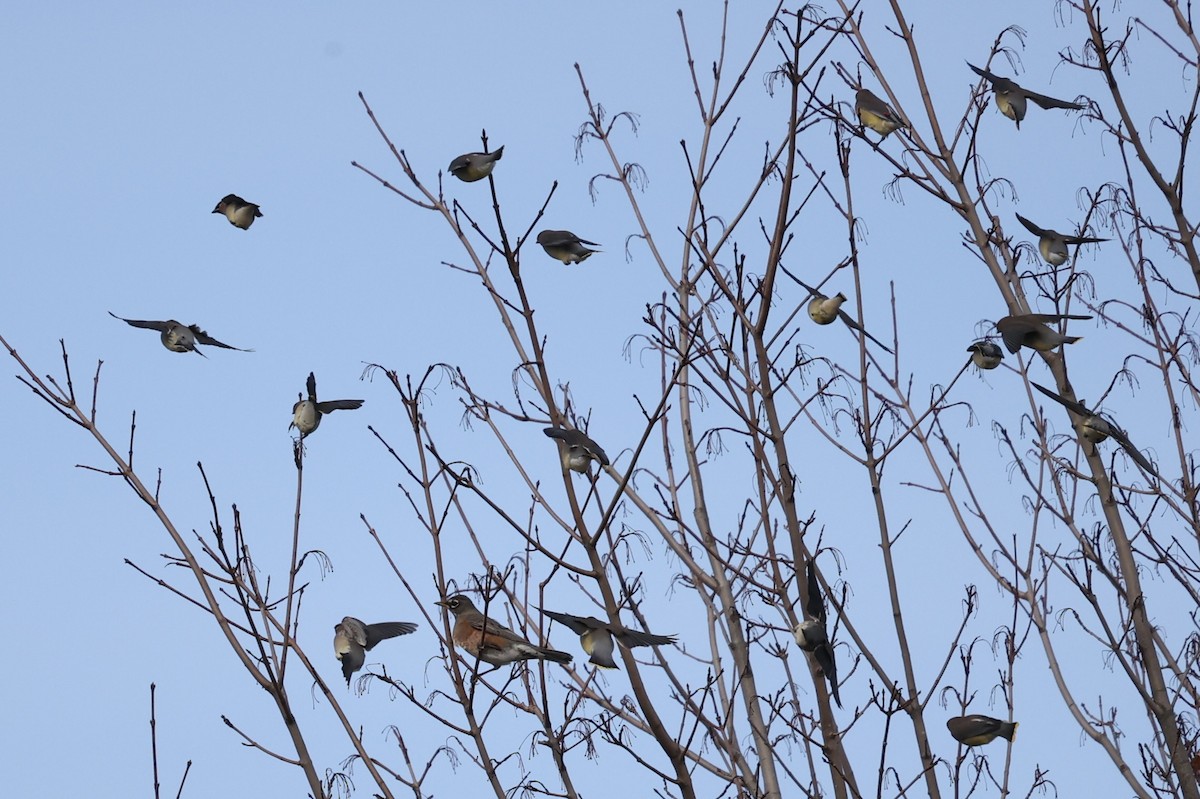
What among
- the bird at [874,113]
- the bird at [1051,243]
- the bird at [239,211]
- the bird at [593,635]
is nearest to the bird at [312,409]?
the bird at [593,635]

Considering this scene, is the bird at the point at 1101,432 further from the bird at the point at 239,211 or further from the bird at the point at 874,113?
the bird at the point at 239,211

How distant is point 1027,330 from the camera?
5.17m

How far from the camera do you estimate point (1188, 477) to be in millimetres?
5094

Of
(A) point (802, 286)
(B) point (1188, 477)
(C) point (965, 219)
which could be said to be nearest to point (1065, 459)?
(B) point (1188, 477)

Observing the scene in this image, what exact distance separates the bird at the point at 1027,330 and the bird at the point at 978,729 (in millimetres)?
1347

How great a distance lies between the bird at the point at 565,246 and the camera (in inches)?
244

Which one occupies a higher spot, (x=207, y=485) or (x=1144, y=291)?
(x=1144, y=291)

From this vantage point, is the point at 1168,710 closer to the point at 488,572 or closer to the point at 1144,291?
the point at 1144,291

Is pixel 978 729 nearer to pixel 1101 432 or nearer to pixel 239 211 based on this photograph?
pixel 1101 432

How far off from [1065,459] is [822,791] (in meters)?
1.66

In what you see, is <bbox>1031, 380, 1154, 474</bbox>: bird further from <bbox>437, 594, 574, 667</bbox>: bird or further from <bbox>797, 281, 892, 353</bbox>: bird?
<bbox>437, 594, 574, 667</bbox>: bird

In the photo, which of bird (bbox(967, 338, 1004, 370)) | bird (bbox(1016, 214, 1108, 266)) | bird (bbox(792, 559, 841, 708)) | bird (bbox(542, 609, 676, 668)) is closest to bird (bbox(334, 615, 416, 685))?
bird (bbox(542, 609, 676, 668))

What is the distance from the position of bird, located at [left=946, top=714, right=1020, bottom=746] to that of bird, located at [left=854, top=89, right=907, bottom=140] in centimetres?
227

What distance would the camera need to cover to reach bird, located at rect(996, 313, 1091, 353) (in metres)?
5.16
